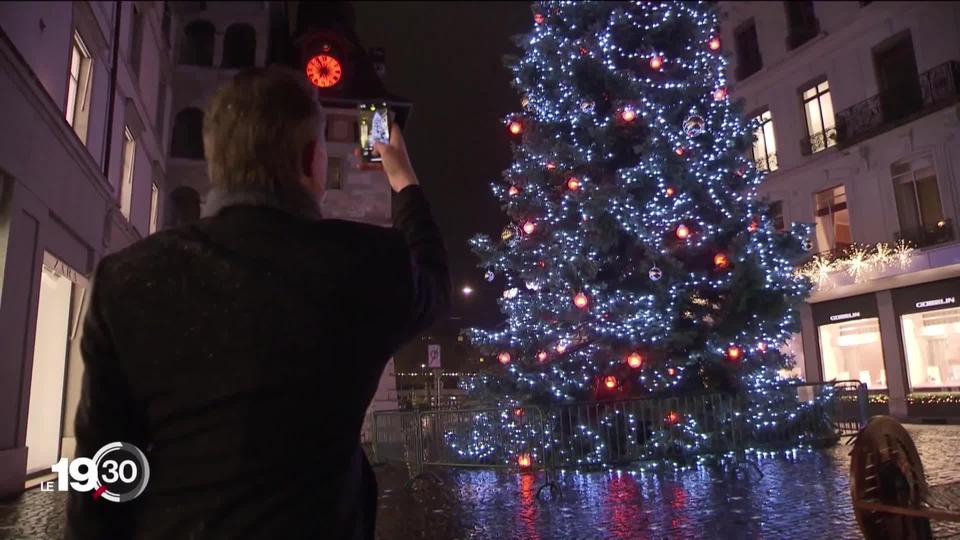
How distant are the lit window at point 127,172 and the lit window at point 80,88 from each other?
3.84 metres

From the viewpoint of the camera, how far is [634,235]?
10.8 metres

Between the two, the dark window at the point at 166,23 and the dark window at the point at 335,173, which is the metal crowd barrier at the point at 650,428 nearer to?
the dark window at the point at 335,173

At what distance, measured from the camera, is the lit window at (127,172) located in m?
17.6

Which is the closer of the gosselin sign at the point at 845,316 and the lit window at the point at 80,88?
the lit window at the point at 80,88

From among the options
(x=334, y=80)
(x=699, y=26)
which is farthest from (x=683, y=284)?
(x=334, y=80)

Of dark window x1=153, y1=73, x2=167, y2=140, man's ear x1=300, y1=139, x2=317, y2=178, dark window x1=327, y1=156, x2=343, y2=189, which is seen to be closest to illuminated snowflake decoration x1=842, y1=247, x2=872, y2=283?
dark window x1=327, y1=156, x2=343, y2=189

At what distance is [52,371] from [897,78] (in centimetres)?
2245

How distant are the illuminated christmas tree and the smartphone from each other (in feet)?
26.6

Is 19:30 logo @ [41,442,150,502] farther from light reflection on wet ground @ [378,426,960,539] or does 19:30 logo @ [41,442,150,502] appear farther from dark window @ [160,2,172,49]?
dark window @ [160,2,172,49]

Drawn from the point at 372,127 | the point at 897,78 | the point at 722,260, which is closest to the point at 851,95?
the point at 897,78

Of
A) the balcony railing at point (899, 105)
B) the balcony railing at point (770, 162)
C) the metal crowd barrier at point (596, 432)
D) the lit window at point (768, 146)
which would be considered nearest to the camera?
the metal crowd barrier at point (596, 432)

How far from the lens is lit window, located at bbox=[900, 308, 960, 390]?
684 inches

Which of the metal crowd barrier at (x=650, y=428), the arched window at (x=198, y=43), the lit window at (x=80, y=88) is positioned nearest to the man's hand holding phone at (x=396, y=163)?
the metal crowd barrier at (x=650, y=428)

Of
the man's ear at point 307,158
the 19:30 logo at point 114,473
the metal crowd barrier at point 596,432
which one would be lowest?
the metal crowd barrier at point 596,432
